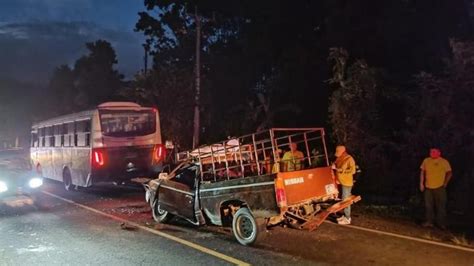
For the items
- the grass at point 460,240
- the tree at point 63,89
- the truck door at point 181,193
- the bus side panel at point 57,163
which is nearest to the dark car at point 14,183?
the bus side panel at point 57,163

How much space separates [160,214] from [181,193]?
111cm

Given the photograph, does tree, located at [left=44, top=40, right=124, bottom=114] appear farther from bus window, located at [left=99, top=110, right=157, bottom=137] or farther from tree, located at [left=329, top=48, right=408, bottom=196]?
tree, located at [left=329, top=48, right=408, bottom=196]

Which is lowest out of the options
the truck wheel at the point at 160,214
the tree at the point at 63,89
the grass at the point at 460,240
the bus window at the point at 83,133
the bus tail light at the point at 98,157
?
the grass at the point at 460,240

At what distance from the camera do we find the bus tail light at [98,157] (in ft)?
54.3

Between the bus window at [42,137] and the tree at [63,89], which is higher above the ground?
the tree at [63,89]

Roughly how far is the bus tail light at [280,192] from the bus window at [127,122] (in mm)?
9760

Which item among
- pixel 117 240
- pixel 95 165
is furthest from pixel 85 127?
pixel 117 240

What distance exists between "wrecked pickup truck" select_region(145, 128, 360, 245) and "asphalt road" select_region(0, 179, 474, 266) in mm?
315

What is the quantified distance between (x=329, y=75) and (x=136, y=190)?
9.51m

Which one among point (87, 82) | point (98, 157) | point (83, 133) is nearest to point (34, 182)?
point (98, 157)

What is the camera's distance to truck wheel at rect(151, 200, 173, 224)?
10.9 meters

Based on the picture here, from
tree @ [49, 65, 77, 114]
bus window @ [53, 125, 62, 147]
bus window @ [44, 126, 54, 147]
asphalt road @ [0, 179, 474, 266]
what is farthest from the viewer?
tree @ [49, 65, 77, 114]

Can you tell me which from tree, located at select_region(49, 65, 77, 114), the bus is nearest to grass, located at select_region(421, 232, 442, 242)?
the bus

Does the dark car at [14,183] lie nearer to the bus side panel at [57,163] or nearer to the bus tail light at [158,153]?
the bus side panel at [57,163]
